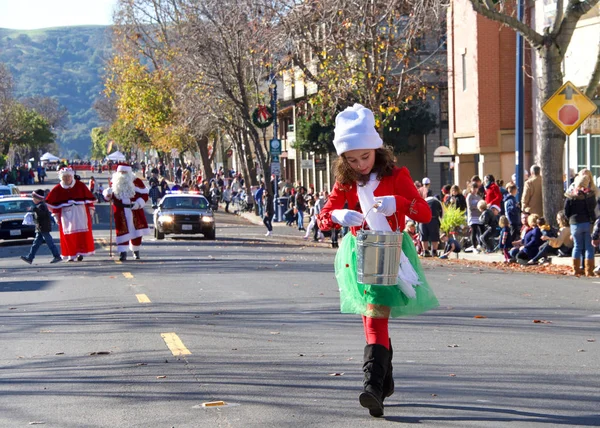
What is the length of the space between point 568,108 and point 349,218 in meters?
14.2

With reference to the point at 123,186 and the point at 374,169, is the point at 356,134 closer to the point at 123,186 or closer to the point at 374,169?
the point at 374,169

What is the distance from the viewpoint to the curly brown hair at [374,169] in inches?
276

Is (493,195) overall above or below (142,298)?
above

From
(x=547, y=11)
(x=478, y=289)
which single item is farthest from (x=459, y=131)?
(x=478, y=289)

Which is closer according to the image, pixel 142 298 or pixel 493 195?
pixel 142 298

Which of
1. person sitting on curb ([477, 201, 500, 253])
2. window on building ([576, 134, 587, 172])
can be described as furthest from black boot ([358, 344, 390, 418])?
window on building ([576, 134, 587, 172])

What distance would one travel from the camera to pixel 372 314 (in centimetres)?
681

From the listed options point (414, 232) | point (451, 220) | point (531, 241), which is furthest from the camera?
point (414, 232)

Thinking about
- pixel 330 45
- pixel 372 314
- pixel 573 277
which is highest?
pixel 330 45

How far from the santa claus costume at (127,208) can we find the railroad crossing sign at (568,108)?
8809mm

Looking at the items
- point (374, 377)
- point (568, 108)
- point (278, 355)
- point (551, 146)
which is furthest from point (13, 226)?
point (374, 377)

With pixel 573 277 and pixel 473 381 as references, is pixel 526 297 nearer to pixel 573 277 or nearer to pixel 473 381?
pixel 573 277

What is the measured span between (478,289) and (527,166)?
21465 mm

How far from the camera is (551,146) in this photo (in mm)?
21906
